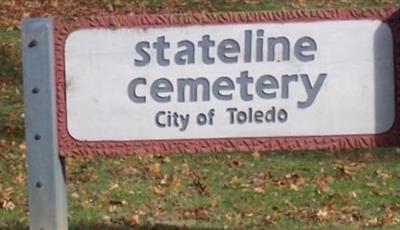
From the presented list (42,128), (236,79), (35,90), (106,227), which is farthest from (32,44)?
(106,227)

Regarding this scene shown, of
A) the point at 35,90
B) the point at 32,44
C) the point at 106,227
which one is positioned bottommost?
the point at 106,227

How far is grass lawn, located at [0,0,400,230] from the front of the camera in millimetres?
8789

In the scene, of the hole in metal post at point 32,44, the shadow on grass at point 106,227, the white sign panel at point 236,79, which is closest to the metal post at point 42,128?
the hole in metal post at point 32,44

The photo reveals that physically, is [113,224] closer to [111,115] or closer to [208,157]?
[111,115]

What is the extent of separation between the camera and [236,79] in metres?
6.30

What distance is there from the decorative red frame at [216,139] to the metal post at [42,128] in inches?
2.2

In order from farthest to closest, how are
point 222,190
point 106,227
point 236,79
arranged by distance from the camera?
point 222,190, point 106,227, point 236,79

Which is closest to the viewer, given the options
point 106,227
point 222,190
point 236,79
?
point 236,79

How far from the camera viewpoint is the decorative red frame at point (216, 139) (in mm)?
6297

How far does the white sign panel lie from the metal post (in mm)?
113

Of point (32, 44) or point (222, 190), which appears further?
point (222, 190)

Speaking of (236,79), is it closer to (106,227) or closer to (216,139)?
(216,139)

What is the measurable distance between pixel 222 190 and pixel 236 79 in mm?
3927

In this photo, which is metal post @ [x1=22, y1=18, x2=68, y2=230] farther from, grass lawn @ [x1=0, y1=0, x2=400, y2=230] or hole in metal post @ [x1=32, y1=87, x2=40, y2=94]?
grass lawn @ [x1=0, y1=0, x2=400, y2=230]
